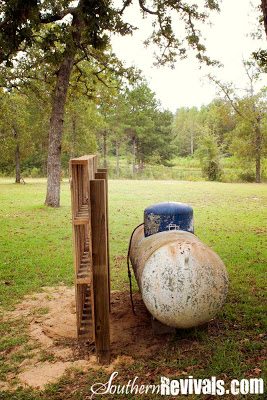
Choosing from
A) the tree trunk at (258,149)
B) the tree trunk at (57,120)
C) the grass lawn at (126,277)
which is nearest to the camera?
the grass lawn at (126,277)

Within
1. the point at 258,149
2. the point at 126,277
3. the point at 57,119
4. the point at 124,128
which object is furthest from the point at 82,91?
the point at 124,128

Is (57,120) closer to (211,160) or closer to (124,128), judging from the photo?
(211,160)

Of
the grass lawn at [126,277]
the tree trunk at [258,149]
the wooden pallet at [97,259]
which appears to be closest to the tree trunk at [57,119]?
the grass lawn at [126,277]

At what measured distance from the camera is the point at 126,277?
348 inches

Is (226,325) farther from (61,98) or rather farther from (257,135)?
(257,135)

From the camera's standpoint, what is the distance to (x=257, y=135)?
42.2 m

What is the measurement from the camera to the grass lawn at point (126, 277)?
4.73 m

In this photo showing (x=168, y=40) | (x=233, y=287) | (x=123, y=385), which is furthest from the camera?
(x=168, y=40)

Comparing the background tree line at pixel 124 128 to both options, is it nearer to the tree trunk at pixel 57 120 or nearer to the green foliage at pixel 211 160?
the green foliage at pixel 211 160

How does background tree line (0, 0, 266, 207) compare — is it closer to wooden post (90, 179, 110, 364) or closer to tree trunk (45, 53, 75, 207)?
tree trunk (45, 53, 75, 207)

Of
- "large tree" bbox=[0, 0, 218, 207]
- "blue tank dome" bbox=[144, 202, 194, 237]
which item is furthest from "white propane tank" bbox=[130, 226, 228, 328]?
"large tree" bbox=[0, 0, 218, 207]

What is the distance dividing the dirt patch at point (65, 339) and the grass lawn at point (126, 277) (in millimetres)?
184

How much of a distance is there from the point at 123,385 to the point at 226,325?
6.85ft

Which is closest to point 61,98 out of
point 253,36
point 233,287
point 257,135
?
point 253,36
